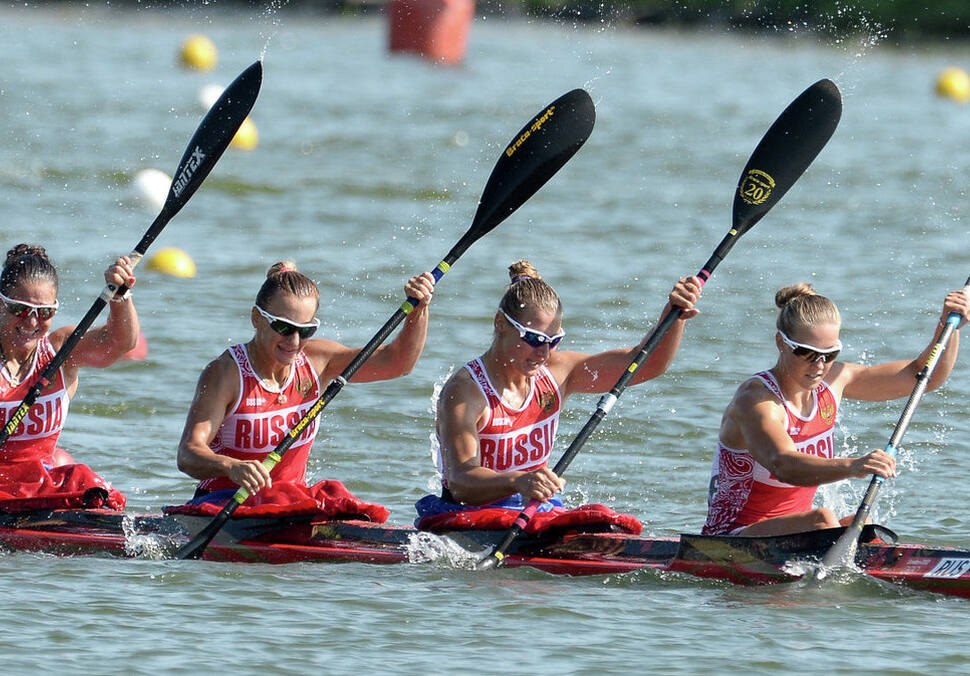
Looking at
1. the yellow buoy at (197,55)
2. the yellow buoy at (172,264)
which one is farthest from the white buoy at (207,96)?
the yellow buoy at (172,264)

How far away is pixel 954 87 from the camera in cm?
2494

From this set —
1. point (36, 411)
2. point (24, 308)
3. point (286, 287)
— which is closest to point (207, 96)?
point (36, 411)

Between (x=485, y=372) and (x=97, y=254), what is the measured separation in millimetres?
7602

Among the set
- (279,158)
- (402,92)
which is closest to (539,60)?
(402,92)

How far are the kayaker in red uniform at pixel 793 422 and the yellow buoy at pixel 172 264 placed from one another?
713 centimetres

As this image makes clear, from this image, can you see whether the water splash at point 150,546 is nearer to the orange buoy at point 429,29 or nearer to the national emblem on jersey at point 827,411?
the national emblem on jersey at point 827,411

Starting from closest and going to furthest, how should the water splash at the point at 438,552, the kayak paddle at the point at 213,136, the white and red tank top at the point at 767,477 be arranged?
the white and red tank top at the point at 767,477 → the water splash at the point at 438,552 → the kayak paddle at the point at 213,136

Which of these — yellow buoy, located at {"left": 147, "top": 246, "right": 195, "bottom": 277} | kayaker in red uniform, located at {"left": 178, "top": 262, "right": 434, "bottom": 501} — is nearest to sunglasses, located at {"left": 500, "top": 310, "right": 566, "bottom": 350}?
kayaker in red uniform, located at {"left": 178, "top": 262, "right": 434, "bottom": 501}

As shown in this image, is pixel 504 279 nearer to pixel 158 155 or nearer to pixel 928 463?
pixel 928 463

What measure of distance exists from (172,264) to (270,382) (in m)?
6.46

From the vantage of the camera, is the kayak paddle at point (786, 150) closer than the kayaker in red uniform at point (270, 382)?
No

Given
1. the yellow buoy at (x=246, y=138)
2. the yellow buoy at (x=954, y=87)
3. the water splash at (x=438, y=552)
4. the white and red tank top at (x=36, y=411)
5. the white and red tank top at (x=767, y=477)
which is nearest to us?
the white and red tank top at (x=767, y=477)

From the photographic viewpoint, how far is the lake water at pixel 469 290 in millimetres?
5410

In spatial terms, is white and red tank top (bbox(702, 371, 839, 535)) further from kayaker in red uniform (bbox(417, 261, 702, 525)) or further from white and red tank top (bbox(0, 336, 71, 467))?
white and red tank top (bbox(0, 336, 71, 467))
